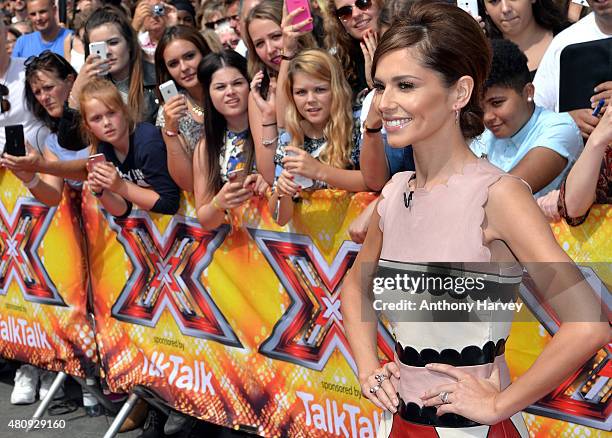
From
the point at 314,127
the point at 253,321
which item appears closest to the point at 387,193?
the point at 314,127

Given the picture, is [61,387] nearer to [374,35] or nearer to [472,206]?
[374,35]

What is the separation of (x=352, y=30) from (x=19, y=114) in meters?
2.97

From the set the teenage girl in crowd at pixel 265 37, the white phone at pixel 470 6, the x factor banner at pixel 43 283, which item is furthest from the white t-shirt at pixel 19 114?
the white phone at pixel 470 6

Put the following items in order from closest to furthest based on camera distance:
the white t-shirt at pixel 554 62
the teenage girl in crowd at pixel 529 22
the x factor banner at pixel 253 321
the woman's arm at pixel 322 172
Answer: the x factor banner at pixel 253 321 < the woman's arm at pixel 322 172 < the white t-shirt at pixel 554 62 < the teenage girl in crowd at pixel 529 22

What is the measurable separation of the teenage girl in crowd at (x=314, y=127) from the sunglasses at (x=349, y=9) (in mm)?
303

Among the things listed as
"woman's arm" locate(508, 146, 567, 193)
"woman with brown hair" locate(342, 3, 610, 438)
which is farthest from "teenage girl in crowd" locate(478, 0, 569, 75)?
"woman with brown hair" locate(342, 3, 610, 438)

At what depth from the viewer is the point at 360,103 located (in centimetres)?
464

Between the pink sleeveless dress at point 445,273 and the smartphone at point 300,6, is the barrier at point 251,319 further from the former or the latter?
the pink sleeveless dress at point 445,273

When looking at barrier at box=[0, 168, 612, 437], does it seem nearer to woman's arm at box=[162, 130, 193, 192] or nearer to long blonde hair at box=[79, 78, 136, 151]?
woman's arm at box=[162, 130, 193, 192]

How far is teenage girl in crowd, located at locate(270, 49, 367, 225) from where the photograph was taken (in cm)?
427

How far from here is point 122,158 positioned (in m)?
5.48

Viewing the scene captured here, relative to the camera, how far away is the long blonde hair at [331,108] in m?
4.43

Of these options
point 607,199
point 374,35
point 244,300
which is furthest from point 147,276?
point 607,199

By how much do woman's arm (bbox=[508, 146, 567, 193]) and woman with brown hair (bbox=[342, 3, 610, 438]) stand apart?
1183 millimetres
